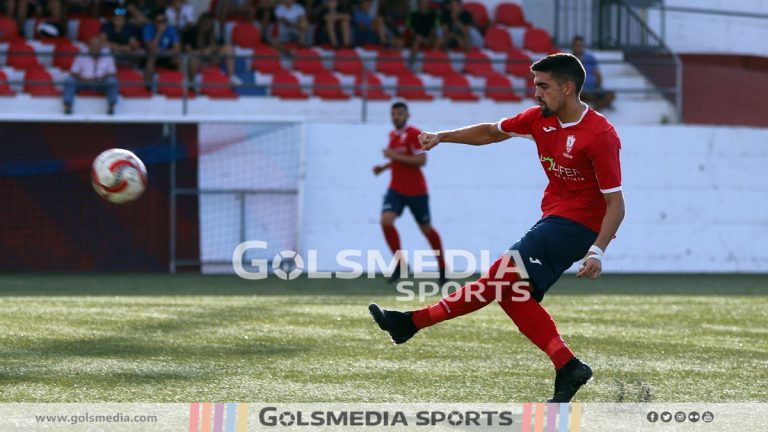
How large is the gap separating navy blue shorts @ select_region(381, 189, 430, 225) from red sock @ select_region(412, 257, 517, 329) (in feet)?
27.2

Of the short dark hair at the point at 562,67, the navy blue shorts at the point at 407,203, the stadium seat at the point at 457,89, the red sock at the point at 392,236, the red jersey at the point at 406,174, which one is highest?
the short dark hair at the point at 562,67

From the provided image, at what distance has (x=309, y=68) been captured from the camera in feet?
67.6

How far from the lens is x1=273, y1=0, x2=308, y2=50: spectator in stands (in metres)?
21.2

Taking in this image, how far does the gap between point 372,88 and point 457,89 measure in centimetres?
140

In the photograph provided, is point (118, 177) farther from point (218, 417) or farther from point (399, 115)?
point (399, 115)

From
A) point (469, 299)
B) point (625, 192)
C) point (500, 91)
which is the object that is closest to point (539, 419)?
point (469, 299)

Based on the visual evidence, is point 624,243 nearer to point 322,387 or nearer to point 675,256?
point 675,256

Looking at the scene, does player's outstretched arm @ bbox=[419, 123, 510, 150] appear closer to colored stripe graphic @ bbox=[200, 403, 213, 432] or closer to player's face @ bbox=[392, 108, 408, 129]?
colored stripe graphic @ bbox=[200, 403, 213, 432]

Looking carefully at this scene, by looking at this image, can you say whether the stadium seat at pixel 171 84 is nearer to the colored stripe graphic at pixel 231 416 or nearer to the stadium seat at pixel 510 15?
the stadium seat at pixel 510 15

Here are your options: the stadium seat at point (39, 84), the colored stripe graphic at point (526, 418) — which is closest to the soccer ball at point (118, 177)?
the colored stripe graphic at point (526, 418)

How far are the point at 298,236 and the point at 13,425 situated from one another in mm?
12356

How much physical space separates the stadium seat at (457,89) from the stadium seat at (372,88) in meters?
1.00

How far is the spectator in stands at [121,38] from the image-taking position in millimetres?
19609

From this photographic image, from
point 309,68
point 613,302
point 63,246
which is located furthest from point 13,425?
point 309,68
